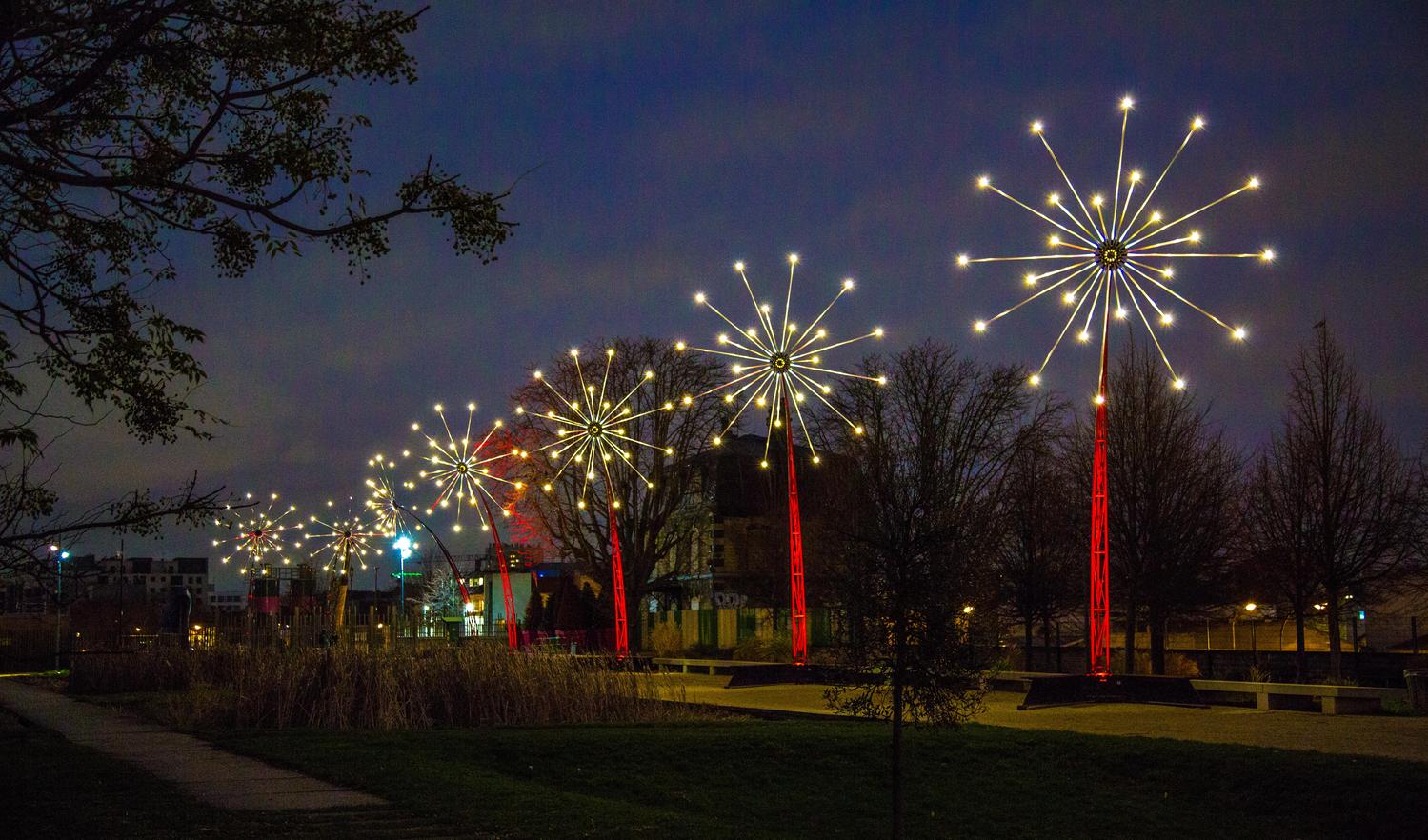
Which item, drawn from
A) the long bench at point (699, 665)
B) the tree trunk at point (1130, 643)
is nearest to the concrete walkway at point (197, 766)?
the long bench at point (699, 665)

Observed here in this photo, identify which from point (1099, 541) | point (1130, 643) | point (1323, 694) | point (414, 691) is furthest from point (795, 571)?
point (414, 691)

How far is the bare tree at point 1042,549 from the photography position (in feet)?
138

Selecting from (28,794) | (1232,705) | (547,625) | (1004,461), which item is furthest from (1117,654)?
(28,794)

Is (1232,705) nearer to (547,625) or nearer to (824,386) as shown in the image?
(824,386)

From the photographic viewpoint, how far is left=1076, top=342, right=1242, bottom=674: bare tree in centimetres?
3491

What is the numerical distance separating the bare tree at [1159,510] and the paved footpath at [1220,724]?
30.0 feet

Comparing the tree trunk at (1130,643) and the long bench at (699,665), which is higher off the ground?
the tree trunk at (1130,643)

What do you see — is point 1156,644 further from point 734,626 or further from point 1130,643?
point 734,626

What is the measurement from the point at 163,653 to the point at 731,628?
87.2 feet

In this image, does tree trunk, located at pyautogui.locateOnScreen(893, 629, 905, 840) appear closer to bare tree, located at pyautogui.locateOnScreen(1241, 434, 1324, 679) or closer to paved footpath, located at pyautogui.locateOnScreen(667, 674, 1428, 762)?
paved footpath, located at pyautogui.locateOnScreen(667, 674, 1428, 762)

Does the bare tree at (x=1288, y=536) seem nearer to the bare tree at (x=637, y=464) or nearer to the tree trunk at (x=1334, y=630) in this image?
the tree trunk at (x=1334, y=630)

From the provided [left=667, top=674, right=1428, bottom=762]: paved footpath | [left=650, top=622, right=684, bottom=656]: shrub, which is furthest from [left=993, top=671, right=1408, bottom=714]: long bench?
[left=650, top=622, right=684, bottom=656]: shrub

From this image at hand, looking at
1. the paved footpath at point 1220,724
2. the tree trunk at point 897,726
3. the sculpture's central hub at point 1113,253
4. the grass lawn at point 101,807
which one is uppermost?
the sculpture's central hub at point 1113,253

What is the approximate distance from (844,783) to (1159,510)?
23.5 m
